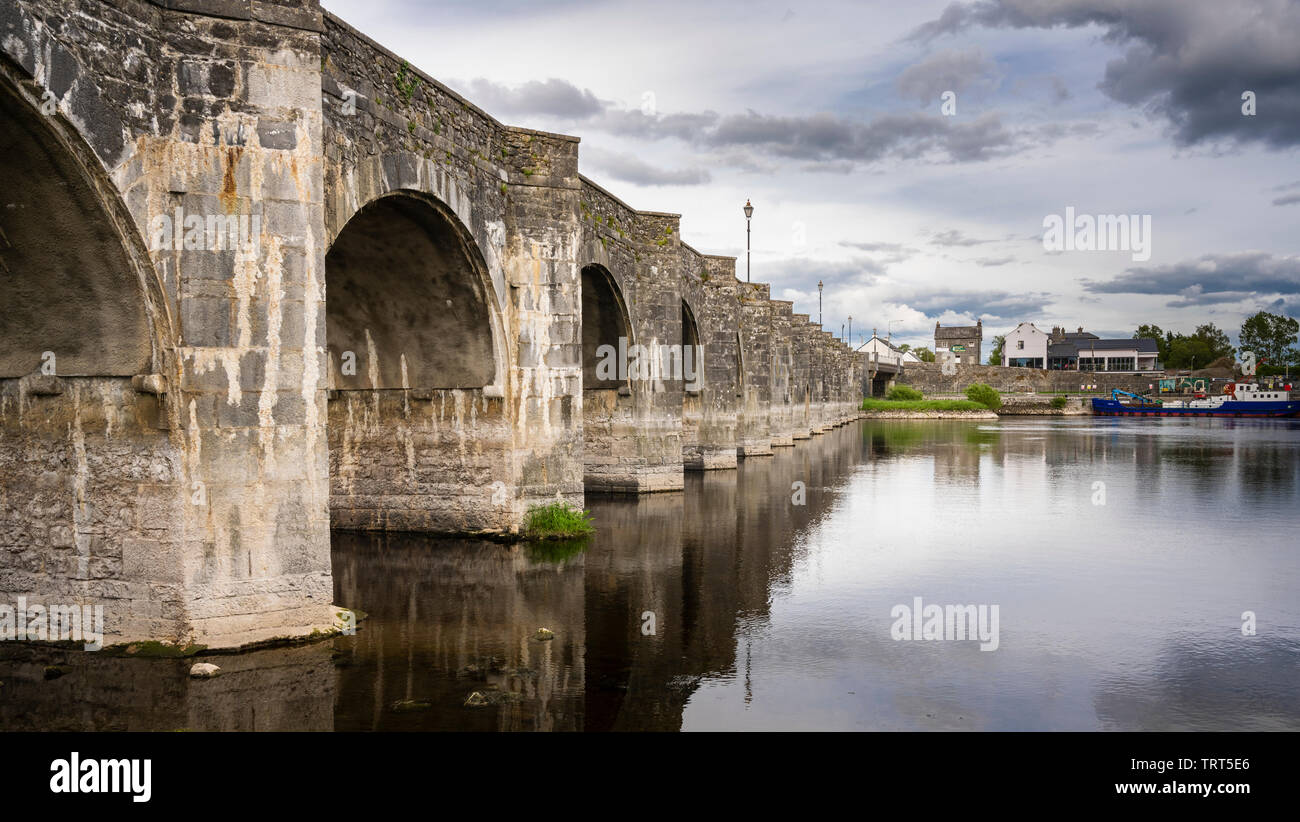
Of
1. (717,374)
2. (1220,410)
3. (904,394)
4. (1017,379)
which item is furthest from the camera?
(1017,379)

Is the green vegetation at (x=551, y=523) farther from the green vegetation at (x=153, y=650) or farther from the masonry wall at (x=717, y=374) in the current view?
the masonry wall at (x=717, y=374)

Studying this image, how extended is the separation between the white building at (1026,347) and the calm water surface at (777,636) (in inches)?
3984

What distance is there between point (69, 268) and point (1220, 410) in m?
88.0

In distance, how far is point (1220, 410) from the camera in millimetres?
79562

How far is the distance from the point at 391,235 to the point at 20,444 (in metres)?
5.48

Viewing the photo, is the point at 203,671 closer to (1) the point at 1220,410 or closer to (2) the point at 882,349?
(1) the point at 1220,410

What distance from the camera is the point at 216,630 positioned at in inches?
328

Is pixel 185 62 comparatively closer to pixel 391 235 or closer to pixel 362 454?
pixel 391 235

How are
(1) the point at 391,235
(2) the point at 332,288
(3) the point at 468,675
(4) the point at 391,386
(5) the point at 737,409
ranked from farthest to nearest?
(5) the point at 737,409 < (4) the point at 391,386 < (2) the point at 332,288 < (1) the point at 391,235 < (3) the point at 468,675

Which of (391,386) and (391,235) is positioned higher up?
(391,235)

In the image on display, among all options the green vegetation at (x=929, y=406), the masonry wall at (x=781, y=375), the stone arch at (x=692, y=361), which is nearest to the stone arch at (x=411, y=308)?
the stone arch at (x=692, y=361)

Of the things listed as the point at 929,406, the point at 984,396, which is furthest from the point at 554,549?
the point at 984,396
